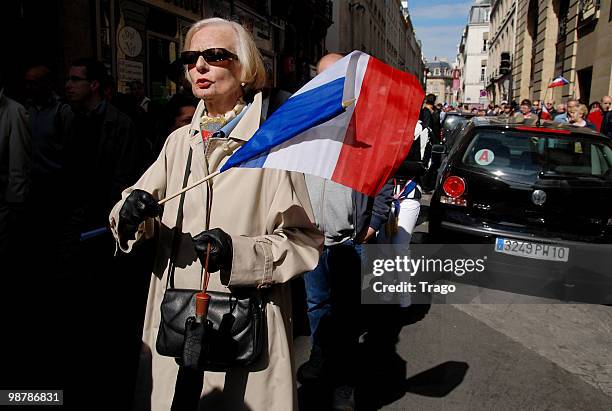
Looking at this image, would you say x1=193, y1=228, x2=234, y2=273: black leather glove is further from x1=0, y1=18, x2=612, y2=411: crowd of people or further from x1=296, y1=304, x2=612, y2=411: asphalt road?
x1=296, y1=304, x2=612, y2=411: asphalt road

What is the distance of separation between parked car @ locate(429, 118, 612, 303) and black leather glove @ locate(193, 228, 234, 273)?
4.15 meters

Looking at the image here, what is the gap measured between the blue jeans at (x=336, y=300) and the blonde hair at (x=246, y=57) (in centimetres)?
162

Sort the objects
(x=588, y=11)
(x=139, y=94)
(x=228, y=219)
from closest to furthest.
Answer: (x=228, y=219) < (x=139, y=94) < (x=588, y=11)

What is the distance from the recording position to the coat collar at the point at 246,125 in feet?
6.62

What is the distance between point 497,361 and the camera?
13.1 feet

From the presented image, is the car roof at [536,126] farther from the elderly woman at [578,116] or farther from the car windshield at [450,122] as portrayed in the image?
the car windshield at [450,122]

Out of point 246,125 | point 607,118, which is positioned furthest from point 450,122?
point 246,125

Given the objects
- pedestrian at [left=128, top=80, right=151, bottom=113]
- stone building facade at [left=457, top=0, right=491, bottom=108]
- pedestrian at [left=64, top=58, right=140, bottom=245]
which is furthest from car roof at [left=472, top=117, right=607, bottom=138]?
stone building facade at [left=457, top=0, right=491, bottom=108]

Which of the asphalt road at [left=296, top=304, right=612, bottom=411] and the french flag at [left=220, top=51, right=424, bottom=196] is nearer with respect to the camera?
the french flag at [left=220, top=51, right=424, bottom=196]

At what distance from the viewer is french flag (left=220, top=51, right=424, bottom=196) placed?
1.91 meters

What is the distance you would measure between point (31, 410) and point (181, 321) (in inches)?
71.8

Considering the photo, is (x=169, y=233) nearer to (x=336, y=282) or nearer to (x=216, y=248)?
(x=216, y=248)

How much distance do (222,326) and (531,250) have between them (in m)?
4.18

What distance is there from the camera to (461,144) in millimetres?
5785
